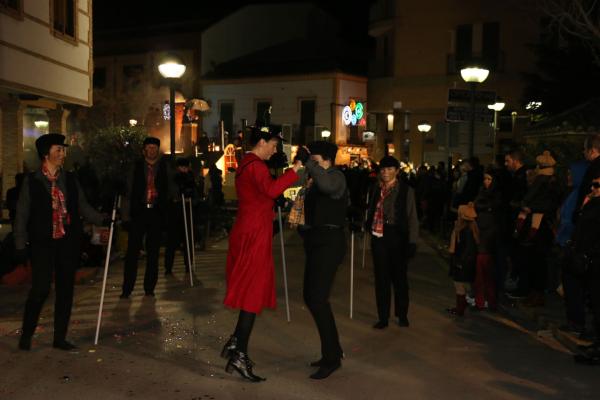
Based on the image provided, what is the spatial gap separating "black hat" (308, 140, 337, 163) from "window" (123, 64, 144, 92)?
126 feet

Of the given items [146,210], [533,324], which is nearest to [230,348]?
[146,210]

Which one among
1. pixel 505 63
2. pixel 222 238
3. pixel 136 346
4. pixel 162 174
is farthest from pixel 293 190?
pixel 505 63

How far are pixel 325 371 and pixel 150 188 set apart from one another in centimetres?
428

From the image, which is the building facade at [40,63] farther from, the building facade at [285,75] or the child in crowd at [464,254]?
the building facade at [285,75]

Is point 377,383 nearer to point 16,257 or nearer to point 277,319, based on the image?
point 277,319

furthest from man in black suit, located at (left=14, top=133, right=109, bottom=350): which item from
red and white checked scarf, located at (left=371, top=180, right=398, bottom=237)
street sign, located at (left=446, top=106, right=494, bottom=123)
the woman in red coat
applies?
street sign, located at (left=446, top=106, right=494, bottom=123)

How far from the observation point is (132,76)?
144 ft

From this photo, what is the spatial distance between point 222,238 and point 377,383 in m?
10.8

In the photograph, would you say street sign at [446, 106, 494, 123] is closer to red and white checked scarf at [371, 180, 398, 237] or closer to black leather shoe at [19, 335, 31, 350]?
red and white checked scarf at [371, 180, 398, 237]

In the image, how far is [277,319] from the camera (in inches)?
319

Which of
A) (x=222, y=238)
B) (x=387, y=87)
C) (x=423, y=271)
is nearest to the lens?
(x=423, y=271)

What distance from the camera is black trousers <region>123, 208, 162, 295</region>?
908cm

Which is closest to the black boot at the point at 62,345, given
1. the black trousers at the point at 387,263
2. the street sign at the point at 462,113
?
the black trousers at the point at 387,263

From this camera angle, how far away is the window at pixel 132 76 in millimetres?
43156
